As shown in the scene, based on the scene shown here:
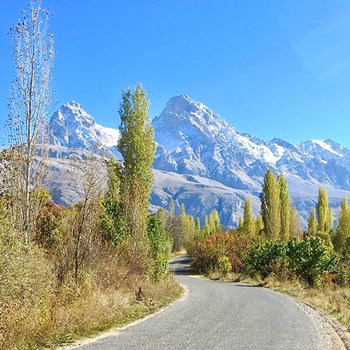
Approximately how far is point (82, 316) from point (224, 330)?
3.77 metres

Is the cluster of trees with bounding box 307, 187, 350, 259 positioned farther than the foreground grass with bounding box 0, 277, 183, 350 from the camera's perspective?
Yes

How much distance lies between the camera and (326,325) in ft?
45.4

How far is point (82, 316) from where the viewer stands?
11672mm

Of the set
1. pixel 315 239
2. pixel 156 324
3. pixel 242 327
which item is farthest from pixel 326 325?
pixel 315 239

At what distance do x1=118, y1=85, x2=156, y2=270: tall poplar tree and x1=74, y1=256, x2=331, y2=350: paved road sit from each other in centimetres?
602

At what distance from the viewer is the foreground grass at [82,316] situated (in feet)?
31.1

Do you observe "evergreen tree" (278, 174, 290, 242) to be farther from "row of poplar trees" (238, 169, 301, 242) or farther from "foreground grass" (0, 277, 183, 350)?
"foreground grass" (0, 277, 183, 350)

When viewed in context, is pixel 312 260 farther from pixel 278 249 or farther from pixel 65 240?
pixel 65 240

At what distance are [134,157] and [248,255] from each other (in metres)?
17.7

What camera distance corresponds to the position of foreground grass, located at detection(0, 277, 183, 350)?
9.48 metres

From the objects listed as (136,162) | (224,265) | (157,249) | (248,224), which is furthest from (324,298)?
(248,224)

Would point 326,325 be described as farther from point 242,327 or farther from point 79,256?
point 79,256

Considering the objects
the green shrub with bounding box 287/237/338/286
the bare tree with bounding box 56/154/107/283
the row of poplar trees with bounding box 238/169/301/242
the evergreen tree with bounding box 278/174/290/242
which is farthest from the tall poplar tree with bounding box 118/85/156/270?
the evergreen tree with bounding box 278/174/290/242

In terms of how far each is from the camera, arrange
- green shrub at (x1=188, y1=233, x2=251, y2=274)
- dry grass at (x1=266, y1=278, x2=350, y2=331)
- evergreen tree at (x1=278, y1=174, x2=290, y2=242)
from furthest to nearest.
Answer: evergreen tree at (x1=278, y1=174, x2=290, y2=242), green shrub at (x1=188, y1=233, x2=251, y2=274), dry grass at (x1=266, y1=278, x2=350, y2=331)
